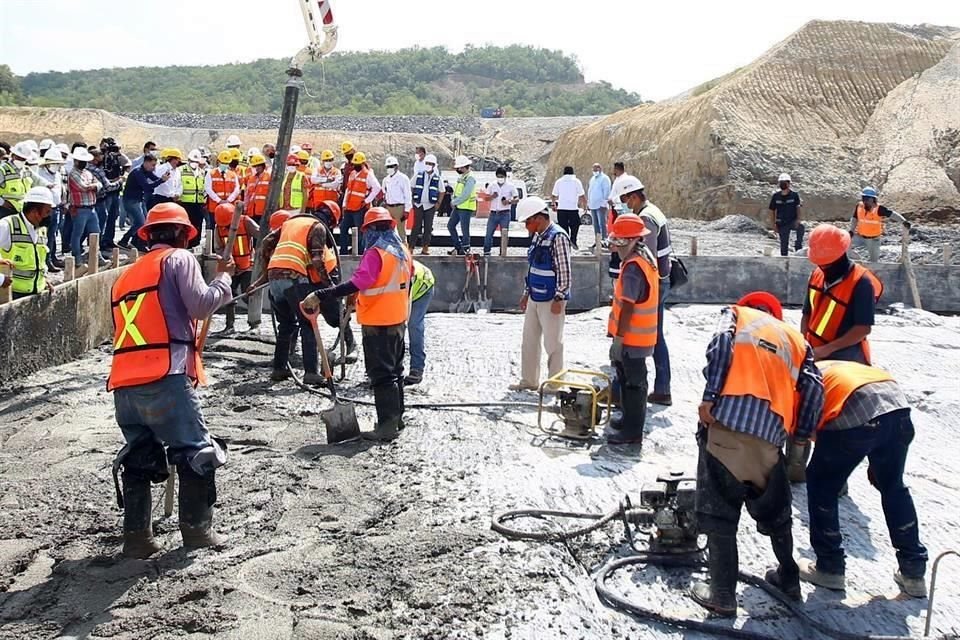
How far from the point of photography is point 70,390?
8.34 meters

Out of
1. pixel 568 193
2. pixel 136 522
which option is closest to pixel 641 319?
pixel 136 522

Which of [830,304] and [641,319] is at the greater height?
[830,304]

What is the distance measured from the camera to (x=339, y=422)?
703 cm

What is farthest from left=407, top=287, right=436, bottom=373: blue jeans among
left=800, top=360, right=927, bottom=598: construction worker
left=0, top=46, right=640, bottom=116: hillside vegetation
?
left=0, top=46, right=640, bottom=116: hillside vegetation

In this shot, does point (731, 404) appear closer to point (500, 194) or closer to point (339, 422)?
point (339, 422)

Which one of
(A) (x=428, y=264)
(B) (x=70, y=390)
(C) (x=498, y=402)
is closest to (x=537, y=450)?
(C) (x=498, y=402)

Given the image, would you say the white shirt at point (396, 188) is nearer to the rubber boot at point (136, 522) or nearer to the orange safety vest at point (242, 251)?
the orange safety vest at point (242, 251)

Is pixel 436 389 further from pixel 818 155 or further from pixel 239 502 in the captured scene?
pixel 818 155

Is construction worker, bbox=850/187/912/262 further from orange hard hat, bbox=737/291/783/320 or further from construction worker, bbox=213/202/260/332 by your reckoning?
orange hard hat, bbox=737/291/783/320

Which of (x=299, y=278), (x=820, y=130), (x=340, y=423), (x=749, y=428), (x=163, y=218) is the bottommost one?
(x=340, y=423)

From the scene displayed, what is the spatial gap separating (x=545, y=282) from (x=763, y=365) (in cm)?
410

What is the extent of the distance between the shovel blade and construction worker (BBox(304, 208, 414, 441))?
0.16 metres

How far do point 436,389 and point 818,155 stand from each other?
66.8ft

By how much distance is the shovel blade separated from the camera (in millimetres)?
7020
